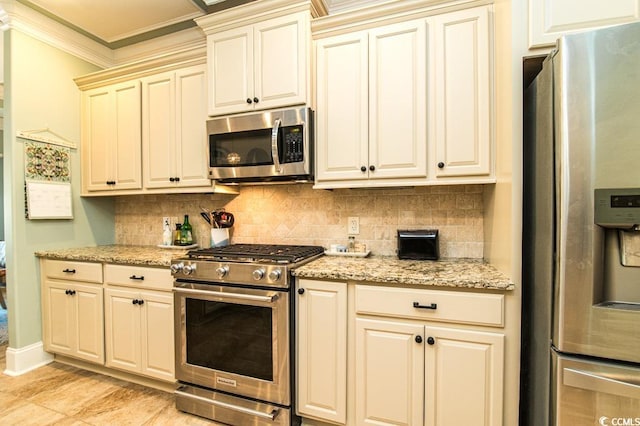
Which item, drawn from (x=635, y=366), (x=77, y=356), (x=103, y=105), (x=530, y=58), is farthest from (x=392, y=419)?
(x=103, y=105)

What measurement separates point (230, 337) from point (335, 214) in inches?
42.4

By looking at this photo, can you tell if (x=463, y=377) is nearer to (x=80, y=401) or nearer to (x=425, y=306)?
(x=425, y=306)

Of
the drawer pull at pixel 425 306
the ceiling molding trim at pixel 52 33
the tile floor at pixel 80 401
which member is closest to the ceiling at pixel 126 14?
the ceiling molding trim at pixel 52 33

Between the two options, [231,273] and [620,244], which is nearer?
[620,244]

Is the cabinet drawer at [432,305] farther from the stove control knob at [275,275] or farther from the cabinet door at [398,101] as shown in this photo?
the cabinet door at [398,101]

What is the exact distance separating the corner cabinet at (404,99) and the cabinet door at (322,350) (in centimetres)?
69

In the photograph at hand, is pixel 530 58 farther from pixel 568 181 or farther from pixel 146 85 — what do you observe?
pixel 146 85

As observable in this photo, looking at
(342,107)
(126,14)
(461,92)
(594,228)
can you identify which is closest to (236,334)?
(342,107)

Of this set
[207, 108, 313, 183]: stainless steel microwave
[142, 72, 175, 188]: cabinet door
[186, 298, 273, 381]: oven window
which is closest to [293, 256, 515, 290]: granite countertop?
[186, 298, 273, 381]: oven window

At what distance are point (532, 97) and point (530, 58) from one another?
0.17m

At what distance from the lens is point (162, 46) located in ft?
9.34

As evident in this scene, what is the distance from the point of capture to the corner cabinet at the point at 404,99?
65.2 inches

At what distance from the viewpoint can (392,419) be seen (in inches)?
59.7

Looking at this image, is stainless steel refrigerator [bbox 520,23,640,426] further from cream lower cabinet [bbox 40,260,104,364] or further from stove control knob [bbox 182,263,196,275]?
cream lower cabinet [bbox 40,260,104,364]
